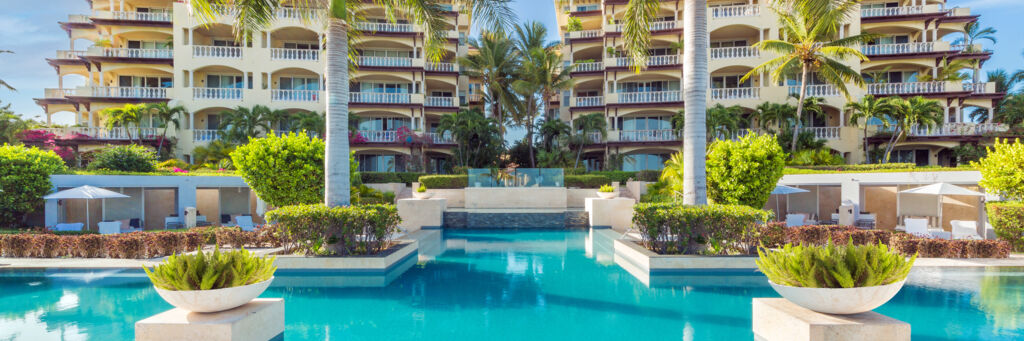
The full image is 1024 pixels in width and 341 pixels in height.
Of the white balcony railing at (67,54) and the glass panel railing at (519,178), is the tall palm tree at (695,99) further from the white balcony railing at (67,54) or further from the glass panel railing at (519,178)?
the white balcony railing at (67,54)

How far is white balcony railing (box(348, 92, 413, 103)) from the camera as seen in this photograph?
32.7 metres

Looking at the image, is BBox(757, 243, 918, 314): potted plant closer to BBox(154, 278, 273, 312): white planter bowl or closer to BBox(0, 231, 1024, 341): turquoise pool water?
BBox(0, 231, 1024, 341): turquoise pool water

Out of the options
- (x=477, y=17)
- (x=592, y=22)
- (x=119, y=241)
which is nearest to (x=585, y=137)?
(x=592, y=22)

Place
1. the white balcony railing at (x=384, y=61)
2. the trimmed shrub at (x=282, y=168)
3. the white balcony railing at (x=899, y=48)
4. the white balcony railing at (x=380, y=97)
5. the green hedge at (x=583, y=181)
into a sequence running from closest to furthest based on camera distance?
1. the trimmed shrub at (x=282, y=168)
2. the green hedge at (x=583, y=181)
3. the white balcony railing at (x=899, y=48)
4. the white balcony railing at (x=380, y=97)
5. the white balcony railing at (x=384, y=61)

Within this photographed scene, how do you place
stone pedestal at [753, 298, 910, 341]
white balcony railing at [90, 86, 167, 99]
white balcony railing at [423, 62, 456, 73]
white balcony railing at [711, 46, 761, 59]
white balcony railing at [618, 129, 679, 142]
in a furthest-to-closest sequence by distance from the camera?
white balcony railing at [423, 62, 456, 73] → white balcony railing at [618, 129, 679, 142] → white balcony railing at [711, 46, 761, 59] → white balcony railing at [90, 86, 167, 99] → stone pedestal at [753, 298, 910, 341]

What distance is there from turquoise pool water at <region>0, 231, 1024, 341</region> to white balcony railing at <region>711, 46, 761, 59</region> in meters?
23.1

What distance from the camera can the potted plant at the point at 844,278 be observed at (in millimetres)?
4770

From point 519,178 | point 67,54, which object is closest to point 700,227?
point 519,178

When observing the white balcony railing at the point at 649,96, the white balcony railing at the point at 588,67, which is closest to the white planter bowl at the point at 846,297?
the white balcony railing at the point at 649,96

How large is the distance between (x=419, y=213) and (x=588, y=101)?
18392 mm

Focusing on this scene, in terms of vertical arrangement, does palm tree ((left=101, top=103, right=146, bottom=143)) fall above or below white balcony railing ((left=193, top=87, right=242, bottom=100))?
below

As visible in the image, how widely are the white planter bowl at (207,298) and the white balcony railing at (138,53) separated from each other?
3234 centimetres

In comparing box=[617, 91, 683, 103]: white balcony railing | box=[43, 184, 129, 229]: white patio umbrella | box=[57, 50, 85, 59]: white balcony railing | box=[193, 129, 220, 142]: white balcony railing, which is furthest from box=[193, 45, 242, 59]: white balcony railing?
box=[617, 91, 683, 103]: white balcony railing

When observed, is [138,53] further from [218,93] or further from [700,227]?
[700,227]
